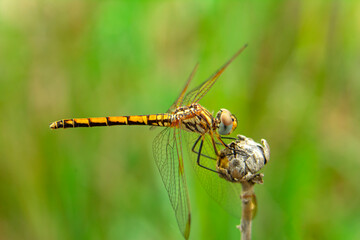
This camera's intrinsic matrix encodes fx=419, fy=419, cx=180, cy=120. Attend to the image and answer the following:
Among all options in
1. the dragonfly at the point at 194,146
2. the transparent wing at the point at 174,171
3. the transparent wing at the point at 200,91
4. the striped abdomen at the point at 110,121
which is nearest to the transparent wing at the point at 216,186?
the dragonfly at the point at 194,146

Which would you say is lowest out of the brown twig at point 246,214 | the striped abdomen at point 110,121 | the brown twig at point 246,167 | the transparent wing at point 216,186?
the transparent wing at point 216,186

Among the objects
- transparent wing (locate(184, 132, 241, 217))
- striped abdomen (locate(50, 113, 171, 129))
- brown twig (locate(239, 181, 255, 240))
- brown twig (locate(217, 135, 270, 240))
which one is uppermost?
brown twig (locate(217, 135, 270, 240))

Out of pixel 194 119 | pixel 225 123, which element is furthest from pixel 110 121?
pixel 225 123

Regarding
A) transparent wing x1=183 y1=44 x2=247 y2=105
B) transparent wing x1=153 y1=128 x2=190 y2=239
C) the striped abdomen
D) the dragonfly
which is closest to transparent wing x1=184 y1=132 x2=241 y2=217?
the dragonfly

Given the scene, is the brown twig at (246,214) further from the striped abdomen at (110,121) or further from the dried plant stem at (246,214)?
the striped abdomen at (110,121)

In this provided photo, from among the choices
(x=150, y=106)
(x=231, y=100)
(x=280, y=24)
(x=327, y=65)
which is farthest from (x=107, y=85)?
(x=327, y=65)

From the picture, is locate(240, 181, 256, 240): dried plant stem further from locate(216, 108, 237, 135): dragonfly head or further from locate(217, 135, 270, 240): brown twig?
locate(216, 108, 237, 135): dragonfly head

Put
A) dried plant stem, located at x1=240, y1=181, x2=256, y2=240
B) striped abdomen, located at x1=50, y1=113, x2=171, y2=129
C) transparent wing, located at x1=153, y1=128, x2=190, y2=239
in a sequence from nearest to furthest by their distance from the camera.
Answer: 1. dried plant stem, located at x1=240, y1=181, x2=256, y2=240
2. transparent wing, located at x1=153, y1=128, x2=190, y2=239
3. striped abdomen, located at x1=50, y1=113, x2=171, y2=129

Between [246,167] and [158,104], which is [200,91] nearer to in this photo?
[158,104]
